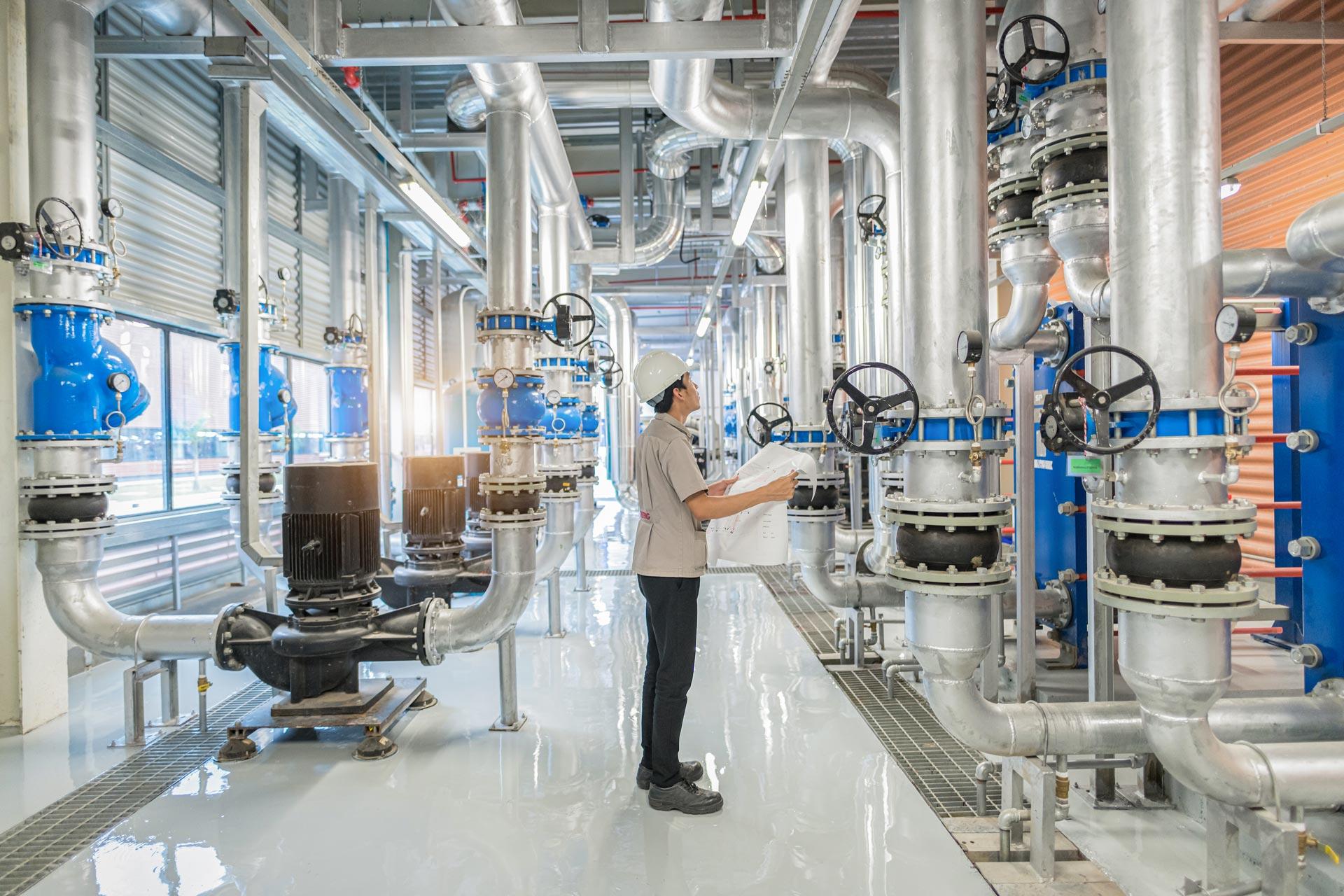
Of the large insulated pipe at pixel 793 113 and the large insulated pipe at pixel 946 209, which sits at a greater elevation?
the large insulated pipe at pixel 793 113

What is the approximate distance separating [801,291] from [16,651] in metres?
4.64

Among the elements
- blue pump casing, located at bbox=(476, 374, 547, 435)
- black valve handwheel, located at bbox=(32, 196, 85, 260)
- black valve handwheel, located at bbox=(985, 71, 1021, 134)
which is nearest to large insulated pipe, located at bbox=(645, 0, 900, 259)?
black valve handwheel, located at bbox=(985, 71, 1021, 134)

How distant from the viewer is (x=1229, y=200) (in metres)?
6.01

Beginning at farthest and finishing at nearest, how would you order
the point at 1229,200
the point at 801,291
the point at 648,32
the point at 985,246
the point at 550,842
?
the point at 1229,200, the point at 801,291, the point at 648,32, the point at 550,842, the point at 985,246

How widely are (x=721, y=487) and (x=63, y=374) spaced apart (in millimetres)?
3107

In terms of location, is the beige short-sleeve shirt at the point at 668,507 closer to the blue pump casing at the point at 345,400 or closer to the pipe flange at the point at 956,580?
the pipe flange at the point at 956,580

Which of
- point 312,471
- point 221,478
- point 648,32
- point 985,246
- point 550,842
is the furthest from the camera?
point 221,478

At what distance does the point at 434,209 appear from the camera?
16.7 ft

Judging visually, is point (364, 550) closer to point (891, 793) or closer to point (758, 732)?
point (758, 732)

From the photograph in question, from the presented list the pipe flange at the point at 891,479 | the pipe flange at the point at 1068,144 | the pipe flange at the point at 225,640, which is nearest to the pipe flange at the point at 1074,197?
the pipe flange at the point at 1068,144

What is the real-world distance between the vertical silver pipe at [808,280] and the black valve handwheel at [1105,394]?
2902 millimetres


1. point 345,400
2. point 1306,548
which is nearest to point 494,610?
point 1306,548

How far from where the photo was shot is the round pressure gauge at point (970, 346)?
218 cm

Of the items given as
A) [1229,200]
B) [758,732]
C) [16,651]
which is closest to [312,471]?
[16,651]
